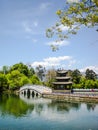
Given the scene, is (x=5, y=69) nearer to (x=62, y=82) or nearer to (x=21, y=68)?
(x=21, y=68)

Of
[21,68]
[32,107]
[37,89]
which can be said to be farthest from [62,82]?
[32,107]

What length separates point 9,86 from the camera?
7575cm

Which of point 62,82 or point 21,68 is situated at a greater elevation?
point 21,68

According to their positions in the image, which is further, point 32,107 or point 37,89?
point 37,89

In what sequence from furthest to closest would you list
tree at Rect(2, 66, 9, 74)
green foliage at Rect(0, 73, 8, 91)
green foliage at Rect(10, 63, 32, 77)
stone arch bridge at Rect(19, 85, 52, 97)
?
tree at Rect(2, 66, 9, 74), green foliage at Rect(10, 63, 32, 77), green foliage at Rect(0, 73, 8, 91), stone arch bridge at Rect(19, 85, 52, 97)

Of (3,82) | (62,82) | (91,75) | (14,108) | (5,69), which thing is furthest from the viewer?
(5,69)

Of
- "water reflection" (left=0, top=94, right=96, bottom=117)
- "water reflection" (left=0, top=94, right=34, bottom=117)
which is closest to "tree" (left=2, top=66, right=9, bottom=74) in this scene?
"water reflection" (left=0, top=94, right=96, bottom=117)

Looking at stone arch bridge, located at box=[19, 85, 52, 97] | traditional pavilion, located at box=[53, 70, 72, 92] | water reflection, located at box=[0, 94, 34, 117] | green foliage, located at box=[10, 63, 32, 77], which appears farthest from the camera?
green foliage, located at box=[10, 63, 32, 77]

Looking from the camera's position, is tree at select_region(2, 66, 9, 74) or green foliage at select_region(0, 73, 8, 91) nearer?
green foliage at select_region(0, 73, 8, 91)

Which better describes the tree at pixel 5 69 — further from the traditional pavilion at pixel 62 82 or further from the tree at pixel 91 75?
the tree at pixel 91 75

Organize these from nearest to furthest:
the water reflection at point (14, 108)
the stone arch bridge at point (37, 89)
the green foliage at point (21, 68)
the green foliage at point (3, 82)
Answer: the water reflection at point (14, 108) → the stone arch bridge at point (37, 89) → the green foliage at point (3, 82) → the green foliage at point (21, 68)

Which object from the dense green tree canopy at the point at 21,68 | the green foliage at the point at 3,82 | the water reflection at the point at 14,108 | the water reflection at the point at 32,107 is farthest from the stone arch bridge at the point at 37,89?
the water reflection at the point at 14,108

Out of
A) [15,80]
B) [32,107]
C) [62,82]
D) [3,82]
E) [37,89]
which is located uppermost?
[15,80]

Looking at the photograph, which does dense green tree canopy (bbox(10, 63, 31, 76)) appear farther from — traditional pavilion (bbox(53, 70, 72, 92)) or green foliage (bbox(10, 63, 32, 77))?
traditional pavilion (bbox(53, 70, 72, 92))
